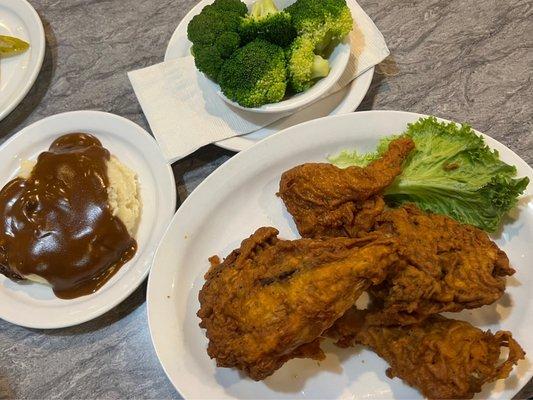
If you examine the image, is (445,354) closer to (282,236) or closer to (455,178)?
(455,178)

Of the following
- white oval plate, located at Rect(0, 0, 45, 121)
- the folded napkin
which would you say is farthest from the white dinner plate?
white oval plate, located at Rect(0, 0, 45, 121)

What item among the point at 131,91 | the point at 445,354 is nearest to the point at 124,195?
the point at 131,91

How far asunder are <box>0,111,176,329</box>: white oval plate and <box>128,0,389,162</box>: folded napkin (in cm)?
16

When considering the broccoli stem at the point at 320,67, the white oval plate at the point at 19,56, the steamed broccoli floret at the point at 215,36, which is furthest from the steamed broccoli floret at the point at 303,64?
the white oval plate at the point at 19,56

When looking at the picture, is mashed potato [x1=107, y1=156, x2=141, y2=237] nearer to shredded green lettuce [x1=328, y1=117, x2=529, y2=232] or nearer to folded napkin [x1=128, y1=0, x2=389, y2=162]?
folded napkin [x1=128, y1=0, x2=389, y2=162]

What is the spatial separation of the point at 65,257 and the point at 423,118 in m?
2.32

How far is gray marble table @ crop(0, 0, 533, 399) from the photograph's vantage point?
125 inches

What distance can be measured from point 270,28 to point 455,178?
142 centimetres

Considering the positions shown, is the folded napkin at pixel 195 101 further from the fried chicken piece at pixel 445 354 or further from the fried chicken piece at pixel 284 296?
the fried chicken piece at pixel 445 354

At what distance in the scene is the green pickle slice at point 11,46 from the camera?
371 cm

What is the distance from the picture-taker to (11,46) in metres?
3.74

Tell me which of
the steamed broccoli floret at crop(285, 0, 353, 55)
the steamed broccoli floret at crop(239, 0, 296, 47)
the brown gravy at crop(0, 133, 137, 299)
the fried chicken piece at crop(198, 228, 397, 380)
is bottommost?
the brown gravy at crop(0, 133, 137, 299)

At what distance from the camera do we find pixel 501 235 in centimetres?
270

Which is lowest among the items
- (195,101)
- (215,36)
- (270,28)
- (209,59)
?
(195,101)
